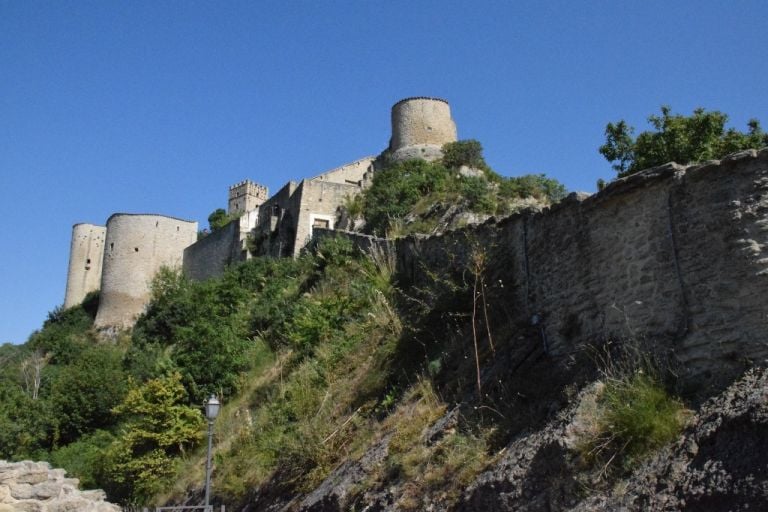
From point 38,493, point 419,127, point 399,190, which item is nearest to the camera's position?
point 38,493

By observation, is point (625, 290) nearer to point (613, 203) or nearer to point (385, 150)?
point (613, 203)

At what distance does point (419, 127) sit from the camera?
3344cm

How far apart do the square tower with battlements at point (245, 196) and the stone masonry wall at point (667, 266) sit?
2161 inches

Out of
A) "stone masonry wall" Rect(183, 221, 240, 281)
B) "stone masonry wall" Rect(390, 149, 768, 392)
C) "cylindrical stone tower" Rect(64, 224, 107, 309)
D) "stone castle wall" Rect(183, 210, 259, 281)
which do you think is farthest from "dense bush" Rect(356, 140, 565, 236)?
"cylindrical stone tower" Rect(64, 224, 107, 309)

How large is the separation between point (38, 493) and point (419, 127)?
80.7 feet

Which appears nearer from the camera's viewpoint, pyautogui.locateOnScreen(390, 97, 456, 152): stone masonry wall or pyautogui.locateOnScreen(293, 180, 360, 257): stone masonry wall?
pyautogui.locateOnScreen(293, 180, 360, 257): stone masonry wall

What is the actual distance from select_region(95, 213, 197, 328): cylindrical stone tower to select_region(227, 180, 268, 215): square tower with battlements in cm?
1987

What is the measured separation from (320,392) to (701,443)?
21.7 ft

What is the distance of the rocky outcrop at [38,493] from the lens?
38.7ft

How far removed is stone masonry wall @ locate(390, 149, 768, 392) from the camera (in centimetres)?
593

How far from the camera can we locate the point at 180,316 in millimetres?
27812

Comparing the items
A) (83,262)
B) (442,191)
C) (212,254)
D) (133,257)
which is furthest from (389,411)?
(83,262)

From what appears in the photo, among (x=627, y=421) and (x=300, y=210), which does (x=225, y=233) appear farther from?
(x=627, y=421)

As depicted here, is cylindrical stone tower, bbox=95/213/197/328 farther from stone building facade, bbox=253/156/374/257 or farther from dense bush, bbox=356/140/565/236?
dense bush, bbox=356/140/565/236
